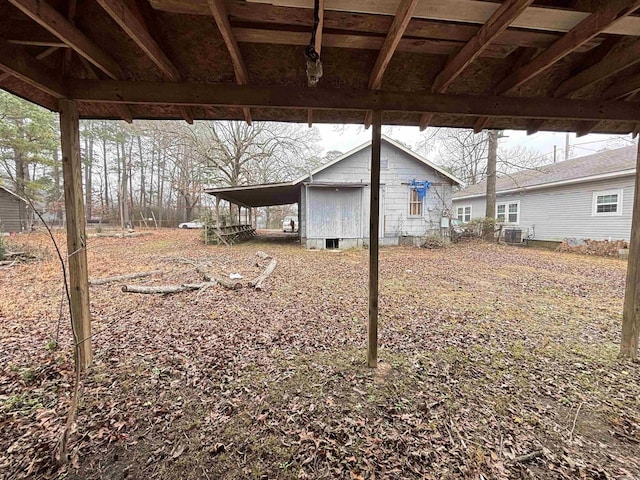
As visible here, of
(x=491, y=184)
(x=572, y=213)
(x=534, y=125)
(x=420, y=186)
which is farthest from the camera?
(x=491, y=184)

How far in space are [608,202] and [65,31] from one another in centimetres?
1592

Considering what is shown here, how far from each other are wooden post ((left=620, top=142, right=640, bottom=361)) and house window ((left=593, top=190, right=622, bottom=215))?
10915mm

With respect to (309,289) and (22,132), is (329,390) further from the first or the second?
(22,132)

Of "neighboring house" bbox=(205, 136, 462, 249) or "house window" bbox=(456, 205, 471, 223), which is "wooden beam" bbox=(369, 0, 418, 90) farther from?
"house window" bbox=(456, 205, 471, 223)

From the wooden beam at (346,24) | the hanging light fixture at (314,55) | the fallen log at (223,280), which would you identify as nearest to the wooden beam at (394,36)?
the wooden beam at (346,24)

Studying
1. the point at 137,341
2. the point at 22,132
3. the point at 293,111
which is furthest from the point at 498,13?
the point at 22,132

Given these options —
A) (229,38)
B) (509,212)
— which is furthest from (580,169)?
(229,38)

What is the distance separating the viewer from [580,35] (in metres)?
1.87

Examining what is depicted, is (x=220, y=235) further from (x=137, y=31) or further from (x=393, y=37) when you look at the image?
(x=393, y=37)

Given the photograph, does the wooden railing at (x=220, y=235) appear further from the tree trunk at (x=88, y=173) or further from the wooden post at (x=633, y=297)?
the tree trunk at (x=88, y=173)

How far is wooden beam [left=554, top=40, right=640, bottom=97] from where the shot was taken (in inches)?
81.4

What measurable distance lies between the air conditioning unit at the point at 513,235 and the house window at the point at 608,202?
3.18 m

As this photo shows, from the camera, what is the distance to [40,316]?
443 centimetres

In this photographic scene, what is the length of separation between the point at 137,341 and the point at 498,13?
15.9 ft
